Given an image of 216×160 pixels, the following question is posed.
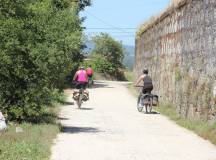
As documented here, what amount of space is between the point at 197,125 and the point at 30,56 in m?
5.11

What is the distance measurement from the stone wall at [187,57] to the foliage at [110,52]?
1668 inches

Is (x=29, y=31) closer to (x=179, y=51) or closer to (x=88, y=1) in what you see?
(x=179, y=51)

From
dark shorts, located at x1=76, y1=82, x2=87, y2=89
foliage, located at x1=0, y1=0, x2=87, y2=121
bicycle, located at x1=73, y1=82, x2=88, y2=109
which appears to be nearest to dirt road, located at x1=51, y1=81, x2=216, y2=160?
foliage, located at x1=0, y1=0, x2=87, y2=121

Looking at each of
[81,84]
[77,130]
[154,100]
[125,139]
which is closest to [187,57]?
[154,100]

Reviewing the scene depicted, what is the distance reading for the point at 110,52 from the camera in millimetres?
77312

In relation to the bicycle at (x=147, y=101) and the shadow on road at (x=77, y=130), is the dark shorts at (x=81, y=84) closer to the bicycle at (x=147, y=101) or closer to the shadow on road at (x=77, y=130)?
the bicycle at (x=147, y=101)

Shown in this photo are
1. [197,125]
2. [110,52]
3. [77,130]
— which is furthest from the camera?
[110,52]

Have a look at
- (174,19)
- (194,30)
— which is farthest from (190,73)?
(174,19)

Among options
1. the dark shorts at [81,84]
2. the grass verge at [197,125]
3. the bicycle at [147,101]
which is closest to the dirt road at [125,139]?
the grass verge at [197,125]

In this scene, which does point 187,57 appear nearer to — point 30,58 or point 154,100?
point 154,100

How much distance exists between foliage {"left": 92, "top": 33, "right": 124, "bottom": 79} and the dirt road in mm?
51153

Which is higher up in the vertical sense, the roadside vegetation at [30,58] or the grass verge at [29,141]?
the roadside vegetation at [30,58]

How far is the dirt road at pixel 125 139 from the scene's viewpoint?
13508 mm

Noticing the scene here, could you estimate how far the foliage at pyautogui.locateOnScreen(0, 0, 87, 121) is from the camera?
56.9 feet
